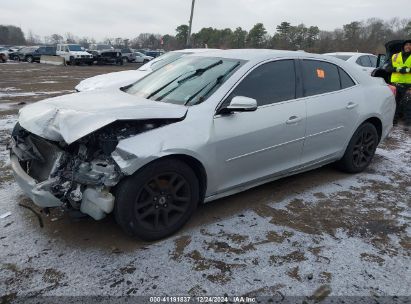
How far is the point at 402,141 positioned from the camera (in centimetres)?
693

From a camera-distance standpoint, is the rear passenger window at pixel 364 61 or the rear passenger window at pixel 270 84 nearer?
A: the rear passenger window at pixel 270 84

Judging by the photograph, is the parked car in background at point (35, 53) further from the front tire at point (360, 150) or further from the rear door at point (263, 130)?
the rear door at point (263, 130)

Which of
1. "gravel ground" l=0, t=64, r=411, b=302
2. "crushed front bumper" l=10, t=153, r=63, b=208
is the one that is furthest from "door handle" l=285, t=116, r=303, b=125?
"crushed front bumper" l=10, t=153, r=63, b=208

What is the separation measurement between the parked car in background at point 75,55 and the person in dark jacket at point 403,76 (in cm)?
2856

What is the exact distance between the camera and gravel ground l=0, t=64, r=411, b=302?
2717mm

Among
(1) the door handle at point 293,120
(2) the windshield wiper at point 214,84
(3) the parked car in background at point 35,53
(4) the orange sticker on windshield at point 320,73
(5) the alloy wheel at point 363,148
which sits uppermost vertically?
(4) the orange sticker on windshield at point 320,73

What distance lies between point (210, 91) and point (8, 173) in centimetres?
285

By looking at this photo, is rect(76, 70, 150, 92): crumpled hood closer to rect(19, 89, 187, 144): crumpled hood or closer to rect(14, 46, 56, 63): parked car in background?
rect(19, 89, 187, 144): crumpled hood

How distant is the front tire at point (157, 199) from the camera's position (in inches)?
118

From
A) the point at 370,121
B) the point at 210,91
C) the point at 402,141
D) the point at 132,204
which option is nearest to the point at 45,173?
the point at 132,204

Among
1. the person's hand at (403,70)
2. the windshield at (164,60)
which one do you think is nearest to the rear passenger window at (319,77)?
the person's hand at (403,70)

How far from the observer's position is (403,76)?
7.88 metres

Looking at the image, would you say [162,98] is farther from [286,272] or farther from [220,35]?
[220,35]

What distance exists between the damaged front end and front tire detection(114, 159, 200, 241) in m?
0.12
